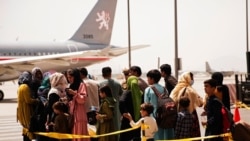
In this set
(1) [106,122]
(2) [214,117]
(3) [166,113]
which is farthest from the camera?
(1) [106,122]

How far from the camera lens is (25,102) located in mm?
8875

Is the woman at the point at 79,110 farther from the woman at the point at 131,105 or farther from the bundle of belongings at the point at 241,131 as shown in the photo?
the bundle of belongings at the point at 241,131

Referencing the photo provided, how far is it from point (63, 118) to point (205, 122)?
2233 millimetres

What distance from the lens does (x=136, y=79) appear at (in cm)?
911

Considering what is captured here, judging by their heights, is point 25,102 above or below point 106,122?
above

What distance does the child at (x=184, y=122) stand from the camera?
7.85 metres

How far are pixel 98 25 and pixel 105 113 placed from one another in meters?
31.5

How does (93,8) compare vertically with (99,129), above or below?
above

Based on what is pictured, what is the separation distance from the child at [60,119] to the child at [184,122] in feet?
5.78

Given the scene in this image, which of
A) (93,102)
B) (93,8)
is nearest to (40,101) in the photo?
(93,102)

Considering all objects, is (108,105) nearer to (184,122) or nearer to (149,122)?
(149,122)

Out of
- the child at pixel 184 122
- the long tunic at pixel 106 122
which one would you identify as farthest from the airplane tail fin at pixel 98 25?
the child at pixel 184 122

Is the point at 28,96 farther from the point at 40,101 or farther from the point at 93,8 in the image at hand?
the point at 93,8

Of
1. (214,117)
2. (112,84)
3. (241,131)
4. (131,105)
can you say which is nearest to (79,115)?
(131,105)
